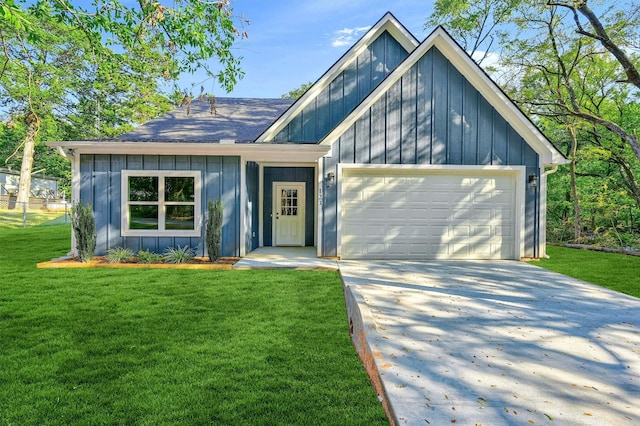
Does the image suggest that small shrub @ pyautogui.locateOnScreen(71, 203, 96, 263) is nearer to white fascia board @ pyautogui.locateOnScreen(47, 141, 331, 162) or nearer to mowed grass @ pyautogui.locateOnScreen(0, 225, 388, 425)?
white fascia board @ pyautogui.locateOnScreen(47, 141, 331, 162)

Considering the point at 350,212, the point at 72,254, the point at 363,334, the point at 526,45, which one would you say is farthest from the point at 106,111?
the point at 363,334

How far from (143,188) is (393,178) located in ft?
20.4

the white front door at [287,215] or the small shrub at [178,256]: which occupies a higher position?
the white front door at [287,215]

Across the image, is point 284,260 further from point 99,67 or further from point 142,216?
point 99,67

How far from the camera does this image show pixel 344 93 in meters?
10.4

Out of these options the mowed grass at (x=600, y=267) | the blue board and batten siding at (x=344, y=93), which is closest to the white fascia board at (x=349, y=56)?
the blue board and batten siding at (x=344, y=93)

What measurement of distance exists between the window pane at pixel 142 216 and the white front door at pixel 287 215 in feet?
12.3

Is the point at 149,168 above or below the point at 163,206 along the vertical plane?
above

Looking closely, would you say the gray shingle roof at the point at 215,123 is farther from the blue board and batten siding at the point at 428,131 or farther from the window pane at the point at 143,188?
the blue board and batten siding at the point at 428,131

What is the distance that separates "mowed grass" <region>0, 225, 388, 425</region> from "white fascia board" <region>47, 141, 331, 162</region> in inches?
142

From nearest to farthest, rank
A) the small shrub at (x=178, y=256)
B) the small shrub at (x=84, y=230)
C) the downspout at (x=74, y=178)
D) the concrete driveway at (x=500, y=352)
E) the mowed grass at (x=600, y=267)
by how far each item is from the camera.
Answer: the concrete driveway at (x=500, y=352) → the mowed grass at (x=600, y=267) → the small shrub at (x=84, y=230) → the small shrub at (x=178, y=256) → the downspout at (x=74, y=178)

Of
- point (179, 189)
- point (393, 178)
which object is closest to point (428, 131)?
point (393, 178)

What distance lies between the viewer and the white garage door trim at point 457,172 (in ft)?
28.5

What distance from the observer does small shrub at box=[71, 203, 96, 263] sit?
789 centimetres
